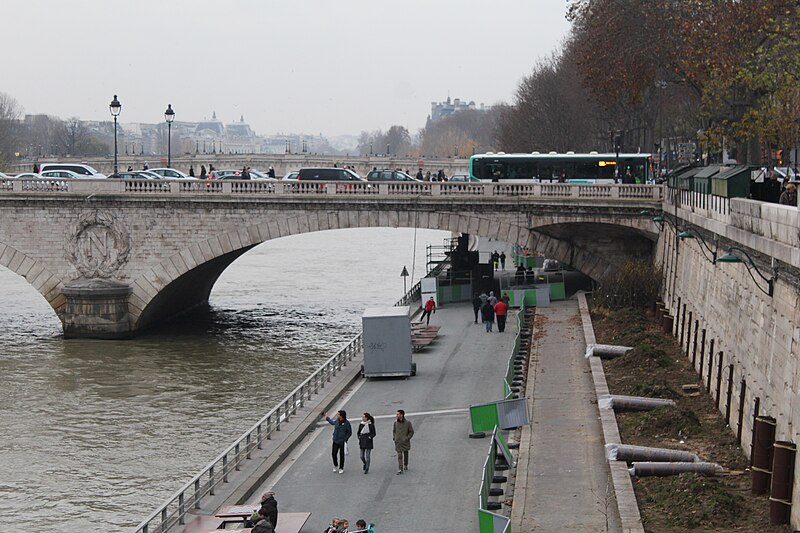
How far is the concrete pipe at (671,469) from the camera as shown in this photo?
23703 mm

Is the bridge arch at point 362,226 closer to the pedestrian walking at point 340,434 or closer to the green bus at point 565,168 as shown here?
the green bus at point 565,168

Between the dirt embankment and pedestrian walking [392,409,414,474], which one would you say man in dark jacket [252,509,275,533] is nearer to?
pedestrian walking [392,409,414,474]

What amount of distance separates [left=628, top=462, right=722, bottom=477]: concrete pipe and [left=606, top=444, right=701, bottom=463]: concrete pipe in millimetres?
593

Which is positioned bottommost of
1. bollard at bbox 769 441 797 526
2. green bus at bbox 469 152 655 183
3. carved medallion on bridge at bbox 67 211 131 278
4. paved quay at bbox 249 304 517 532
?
paved quay at bbox 249 304 517 532

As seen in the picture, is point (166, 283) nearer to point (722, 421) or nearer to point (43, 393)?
point (43, 393)

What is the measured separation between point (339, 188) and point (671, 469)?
30338mm

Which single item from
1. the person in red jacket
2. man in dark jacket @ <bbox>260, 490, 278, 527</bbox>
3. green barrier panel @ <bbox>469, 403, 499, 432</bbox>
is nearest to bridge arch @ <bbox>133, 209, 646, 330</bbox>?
the person in red jacket

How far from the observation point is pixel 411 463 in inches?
1113

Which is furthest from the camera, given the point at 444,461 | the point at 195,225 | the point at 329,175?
the point at 329,175

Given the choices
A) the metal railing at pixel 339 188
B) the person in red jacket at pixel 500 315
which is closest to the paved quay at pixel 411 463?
the person in red jacket at pixel 500 315

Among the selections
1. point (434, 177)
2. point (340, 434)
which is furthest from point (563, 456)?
point (434, 177)

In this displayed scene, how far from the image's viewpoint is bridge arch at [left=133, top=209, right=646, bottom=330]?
51.7 metres

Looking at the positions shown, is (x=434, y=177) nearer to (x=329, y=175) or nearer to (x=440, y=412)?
(x=329, y=175)

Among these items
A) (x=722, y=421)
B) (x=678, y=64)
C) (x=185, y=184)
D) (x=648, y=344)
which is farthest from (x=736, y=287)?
(x=185, y=184)
